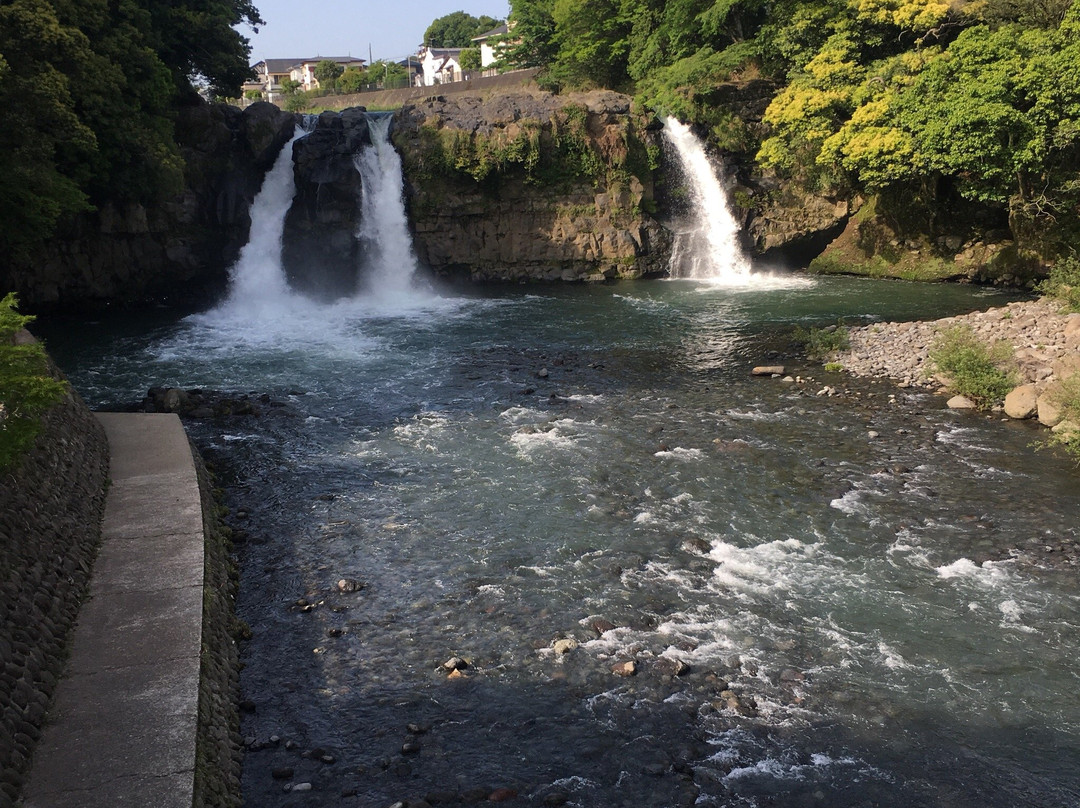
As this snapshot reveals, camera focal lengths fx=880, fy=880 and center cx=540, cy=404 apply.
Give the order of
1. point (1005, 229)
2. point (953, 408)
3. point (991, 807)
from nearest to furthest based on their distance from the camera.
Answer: point (991, 807) < point (953, 408) < point (1005, 229)

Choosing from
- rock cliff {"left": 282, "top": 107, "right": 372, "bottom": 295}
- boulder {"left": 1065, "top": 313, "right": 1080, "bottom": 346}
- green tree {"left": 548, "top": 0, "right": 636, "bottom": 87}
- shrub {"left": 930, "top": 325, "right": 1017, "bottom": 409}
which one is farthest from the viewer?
green tree {"left": 548, "top": 0, "right": 636, "bottom": 87}

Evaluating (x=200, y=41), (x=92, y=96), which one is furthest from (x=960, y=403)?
(x=200, y=41)

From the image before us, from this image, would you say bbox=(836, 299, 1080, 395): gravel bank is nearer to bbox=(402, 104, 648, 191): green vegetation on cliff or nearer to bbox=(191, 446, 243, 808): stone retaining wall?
bbox=(402, 104, 648, 191): green vegetation on cliff

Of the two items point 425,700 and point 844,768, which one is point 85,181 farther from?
point 844,768

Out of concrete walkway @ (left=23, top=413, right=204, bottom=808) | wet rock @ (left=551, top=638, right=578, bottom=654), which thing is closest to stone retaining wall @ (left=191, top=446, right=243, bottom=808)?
concrete walkway @ (left=23, top=413, right=204, bottom=808)

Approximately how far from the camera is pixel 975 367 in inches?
728

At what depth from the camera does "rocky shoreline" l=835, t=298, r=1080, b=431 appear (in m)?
17.4

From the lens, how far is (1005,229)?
99.7 ft

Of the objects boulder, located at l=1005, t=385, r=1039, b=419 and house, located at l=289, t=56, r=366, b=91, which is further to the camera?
house, located at l=289, t=56, r=366, b=91

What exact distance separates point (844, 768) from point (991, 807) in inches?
49.8

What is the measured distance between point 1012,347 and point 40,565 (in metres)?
19.0

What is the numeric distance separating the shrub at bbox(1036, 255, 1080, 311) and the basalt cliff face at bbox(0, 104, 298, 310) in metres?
26.1

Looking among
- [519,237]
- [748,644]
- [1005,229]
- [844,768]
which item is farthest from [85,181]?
[1005,229]

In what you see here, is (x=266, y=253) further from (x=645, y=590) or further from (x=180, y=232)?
(x=645, y=590)
